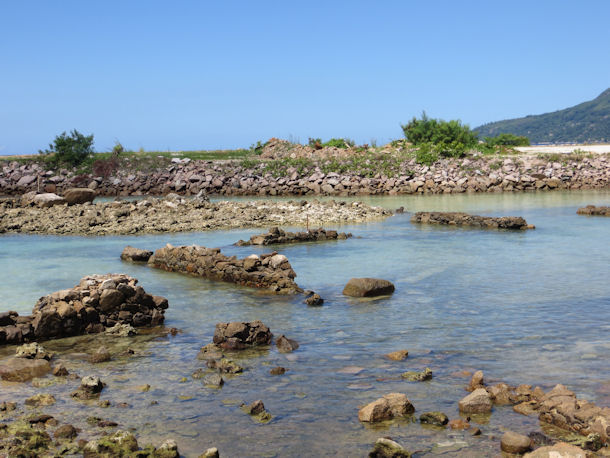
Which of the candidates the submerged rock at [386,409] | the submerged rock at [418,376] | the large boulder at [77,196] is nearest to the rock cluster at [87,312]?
the submerged rock at [418,376]

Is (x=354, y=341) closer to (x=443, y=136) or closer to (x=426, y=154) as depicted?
(x=426, y=154)

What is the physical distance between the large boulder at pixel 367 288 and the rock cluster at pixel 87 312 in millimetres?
4672

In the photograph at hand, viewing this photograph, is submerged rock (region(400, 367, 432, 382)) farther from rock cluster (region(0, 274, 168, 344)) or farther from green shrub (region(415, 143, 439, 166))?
green shrub (region(415, 143, 439, 166))

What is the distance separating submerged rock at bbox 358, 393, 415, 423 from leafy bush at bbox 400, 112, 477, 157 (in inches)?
2223

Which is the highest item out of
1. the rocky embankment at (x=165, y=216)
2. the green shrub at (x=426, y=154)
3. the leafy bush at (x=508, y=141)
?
the leafy bush at (x=508, y=141)

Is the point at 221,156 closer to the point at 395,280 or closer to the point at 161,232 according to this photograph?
the point at 161,232

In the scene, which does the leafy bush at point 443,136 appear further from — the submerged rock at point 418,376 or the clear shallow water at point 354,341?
the submerged rock at point 418,376

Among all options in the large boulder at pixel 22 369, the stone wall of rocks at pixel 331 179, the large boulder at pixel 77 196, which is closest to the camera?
the large boulder at pixel 22 369

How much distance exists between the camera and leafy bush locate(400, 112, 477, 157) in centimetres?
6288

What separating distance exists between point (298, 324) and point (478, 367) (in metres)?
4.26

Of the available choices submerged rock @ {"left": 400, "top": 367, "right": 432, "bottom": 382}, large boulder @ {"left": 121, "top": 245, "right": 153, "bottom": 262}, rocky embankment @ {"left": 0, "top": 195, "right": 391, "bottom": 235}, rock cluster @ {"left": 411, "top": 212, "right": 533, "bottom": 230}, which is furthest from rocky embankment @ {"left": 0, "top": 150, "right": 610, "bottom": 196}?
submerged rock @ {"left": 400, "top": 367, "right": 432, "bottom": 382}

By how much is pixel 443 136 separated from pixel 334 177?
14.4m

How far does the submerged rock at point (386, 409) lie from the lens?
7.87 metres

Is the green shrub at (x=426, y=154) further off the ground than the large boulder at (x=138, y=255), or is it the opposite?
the green shrub at (x=426, y=154)
